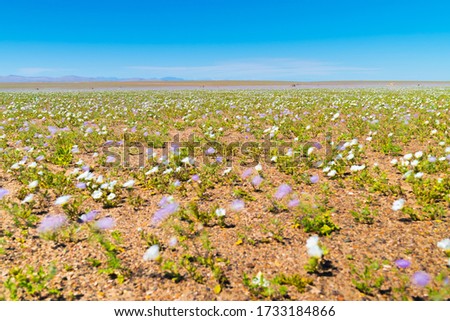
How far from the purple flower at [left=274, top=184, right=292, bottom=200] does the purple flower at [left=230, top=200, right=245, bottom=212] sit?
67cm

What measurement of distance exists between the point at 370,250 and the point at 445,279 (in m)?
0.81

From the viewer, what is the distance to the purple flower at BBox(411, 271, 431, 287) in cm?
335

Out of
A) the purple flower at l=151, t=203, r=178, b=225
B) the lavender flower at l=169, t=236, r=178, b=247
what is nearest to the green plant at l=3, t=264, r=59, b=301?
the lavender flower at l=169, t=236, r=178, b=247

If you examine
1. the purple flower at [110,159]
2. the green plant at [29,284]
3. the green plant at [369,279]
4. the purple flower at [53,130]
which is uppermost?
the purple flower at [53,130]

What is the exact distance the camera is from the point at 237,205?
5480 mm

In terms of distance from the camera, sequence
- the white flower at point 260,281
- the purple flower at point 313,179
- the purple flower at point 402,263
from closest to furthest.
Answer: the white flower at point 260,281 < the purple flower at point 402,263 < the purple flower at point 313,179

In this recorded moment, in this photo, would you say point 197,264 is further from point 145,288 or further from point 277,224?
point 277,224

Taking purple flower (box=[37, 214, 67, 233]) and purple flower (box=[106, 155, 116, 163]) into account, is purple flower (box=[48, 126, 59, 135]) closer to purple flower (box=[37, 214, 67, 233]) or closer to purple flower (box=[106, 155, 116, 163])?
purple flower (box=[106, 155, 116, 163])

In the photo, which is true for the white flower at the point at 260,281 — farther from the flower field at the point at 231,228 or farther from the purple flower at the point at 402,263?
the purple flower at the point at 402,263

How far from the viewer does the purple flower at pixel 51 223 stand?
482 centimetres

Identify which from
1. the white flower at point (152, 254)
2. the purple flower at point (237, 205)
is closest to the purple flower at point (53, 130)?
the purple flower at point (237, 205)

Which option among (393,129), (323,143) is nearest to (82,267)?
(323,143)

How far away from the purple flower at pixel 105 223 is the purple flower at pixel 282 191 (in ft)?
8.91

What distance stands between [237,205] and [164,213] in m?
1.19
